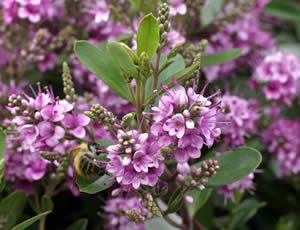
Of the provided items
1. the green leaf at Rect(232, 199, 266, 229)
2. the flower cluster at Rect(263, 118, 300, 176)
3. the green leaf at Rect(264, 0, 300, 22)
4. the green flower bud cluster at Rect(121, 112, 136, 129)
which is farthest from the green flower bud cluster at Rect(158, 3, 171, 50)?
the green leaf at Rect(264, 0, 300, 22)

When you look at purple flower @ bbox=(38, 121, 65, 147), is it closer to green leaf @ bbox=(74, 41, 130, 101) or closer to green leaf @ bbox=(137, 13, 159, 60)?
green leaf @ bbox=(74, 41, 130, 101)

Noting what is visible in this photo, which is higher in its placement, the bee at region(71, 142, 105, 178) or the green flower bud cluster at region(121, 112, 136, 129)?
the green flower bud cluster at region(121, 112, 136, 129)

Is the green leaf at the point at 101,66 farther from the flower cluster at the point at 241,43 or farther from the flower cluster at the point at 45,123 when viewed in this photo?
the flower cluster at the point at 241,43

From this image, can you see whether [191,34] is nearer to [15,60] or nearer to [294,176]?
[15,60]

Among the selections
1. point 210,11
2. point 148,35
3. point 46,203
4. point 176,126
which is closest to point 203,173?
point 176,126

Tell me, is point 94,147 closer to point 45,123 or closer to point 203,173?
point 45,123
